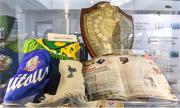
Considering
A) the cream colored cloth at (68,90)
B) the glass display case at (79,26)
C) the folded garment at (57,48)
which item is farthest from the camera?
the glass display case at (79,26)

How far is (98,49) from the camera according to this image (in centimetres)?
88

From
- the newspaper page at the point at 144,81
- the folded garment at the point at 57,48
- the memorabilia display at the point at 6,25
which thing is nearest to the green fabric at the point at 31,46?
the folded garment at the point at 57,48

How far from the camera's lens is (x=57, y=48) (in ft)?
2.54

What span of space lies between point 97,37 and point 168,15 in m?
0.51

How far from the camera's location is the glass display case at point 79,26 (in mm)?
846

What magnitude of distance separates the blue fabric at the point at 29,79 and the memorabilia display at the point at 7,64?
0.12 meters

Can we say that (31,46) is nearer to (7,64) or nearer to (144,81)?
(7,64)

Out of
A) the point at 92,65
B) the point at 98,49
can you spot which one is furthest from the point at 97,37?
the point at 92,65

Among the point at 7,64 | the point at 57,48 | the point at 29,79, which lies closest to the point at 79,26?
the point at 57,48

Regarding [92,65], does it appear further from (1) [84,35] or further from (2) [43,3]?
(2) [43,3]

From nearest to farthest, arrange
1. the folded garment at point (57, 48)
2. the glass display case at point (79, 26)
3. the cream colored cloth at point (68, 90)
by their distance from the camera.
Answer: the cream colored cloth at point (68, 90) < the folded garment at point (57, 48) < the glass display case at point (79, 26)

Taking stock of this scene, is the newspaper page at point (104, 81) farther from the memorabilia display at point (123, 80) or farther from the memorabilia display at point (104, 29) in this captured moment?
the memorabilia display at point (104, 29)

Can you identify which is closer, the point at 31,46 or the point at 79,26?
the point at 31,46

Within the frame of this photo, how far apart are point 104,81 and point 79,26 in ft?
1.22
